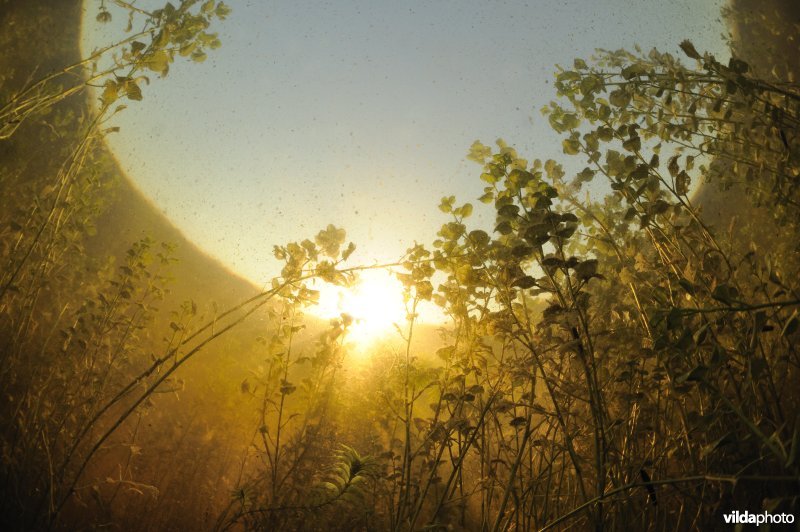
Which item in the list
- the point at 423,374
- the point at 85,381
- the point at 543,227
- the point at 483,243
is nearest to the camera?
the point at 543,227

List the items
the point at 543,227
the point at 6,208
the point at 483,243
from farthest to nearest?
the point at 6,208, the point at 483,243, the point at 543,227

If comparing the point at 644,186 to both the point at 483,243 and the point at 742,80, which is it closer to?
the point at 742,80

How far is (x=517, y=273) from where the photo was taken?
1555mm

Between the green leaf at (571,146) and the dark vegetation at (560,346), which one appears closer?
the dark vegetation at (560,346)

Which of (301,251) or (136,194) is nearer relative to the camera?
(301,251)

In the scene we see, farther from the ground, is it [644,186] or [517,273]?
[644,186]

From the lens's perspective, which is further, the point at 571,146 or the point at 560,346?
the point at 571,146

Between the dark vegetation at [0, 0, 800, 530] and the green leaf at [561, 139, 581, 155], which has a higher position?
the green leaf at [561, 139, 581, 155]

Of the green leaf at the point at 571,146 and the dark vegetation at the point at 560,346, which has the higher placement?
the green leaf at the point at 571,146

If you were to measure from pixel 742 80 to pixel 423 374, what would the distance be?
2.13 metres

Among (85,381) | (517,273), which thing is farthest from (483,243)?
(85,381)

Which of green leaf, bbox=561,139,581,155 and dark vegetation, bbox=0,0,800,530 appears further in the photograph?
green leaf, bbox=561,139,581,155

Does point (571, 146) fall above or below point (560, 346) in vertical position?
above

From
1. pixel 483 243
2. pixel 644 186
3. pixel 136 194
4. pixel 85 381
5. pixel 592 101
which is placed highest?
pixel 136 194
